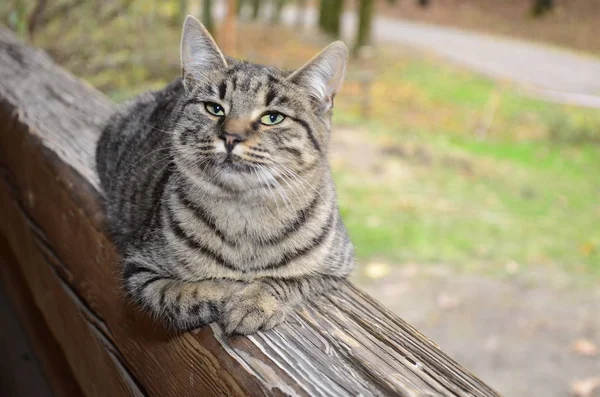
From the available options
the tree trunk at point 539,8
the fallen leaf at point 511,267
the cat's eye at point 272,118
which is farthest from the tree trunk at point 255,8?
the cat's eye at point 272,118

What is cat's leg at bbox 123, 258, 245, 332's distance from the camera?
50.5 inches

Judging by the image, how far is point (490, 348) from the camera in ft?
15.0

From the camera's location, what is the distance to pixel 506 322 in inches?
191

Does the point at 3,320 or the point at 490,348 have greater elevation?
the point at 3,320

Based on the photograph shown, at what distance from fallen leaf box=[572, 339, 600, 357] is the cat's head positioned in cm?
364

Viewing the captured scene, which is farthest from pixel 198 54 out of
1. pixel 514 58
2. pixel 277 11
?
pixel 277 11

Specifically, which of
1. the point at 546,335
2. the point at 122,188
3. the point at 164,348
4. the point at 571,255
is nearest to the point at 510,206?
the point at 571,255

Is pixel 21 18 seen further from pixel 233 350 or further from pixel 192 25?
pixel 233 350

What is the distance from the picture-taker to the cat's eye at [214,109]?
164 centimetres

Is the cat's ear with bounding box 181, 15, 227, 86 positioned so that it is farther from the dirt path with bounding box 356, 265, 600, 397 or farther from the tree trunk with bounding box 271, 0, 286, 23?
the tree trunk with bounding box 271, 0, 286, 23

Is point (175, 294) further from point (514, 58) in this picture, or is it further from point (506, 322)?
point (514, 58)

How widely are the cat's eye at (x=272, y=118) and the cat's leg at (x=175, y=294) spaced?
16.3 inches

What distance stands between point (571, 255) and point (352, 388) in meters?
5.74

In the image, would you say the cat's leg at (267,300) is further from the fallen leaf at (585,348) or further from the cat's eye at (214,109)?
the fallen leaf at (585,348)
